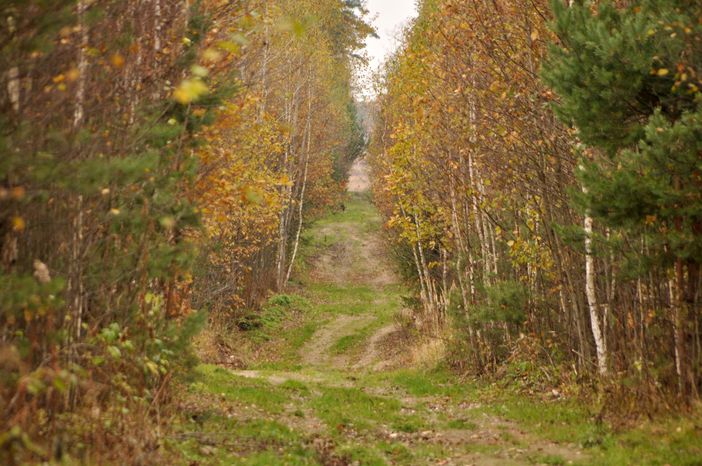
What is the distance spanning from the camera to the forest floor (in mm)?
9094

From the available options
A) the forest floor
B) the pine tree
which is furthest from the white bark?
the pine tree

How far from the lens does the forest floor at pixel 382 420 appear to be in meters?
9.09

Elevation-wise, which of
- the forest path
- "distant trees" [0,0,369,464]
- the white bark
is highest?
"distant trees" [0,0,369,464]

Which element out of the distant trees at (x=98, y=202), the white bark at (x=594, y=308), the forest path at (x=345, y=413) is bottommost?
the forest path at (x=345, y=413)

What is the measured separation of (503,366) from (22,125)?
12.5 meters

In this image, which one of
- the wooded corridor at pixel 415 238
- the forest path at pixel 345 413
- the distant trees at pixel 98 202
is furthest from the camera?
the forest path at pixel 345 413

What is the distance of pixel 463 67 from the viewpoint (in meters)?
16.4

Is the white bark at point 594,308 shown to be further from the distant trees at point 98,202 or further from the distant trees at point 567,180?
the distant trees at point 98,202

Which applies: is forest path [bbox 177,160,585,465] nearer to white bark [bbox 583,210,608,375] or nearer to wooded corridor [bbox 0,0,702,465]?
wooded corridor [bbox 0,0,702,465]

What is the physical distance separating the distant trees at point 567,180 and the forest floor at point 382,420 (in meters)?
1.10

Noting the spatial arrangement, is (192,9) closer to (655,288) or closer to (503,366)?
(655,288)

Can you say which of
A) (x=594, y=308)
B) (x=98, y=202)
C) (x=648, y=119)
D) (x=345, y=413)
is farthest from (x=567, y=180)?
(x=98, y=202)

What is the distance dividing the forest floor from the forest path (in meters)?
0.03

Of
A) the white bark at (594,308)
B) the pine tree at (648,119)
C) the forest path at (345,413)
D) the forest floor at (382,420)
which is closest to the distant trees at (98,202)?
the forest floor at (382,420)
